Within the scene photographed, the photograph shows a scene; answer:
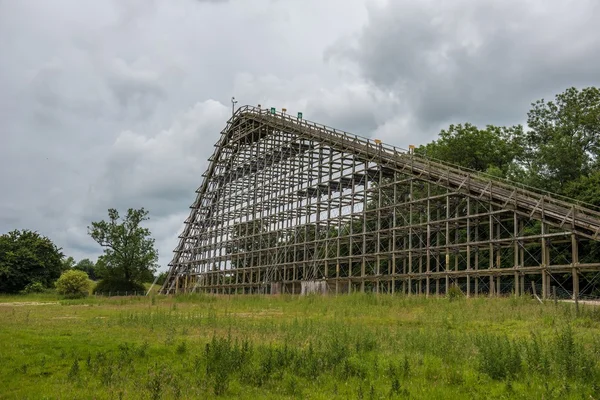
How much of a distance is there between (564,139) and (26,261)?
57.2 meters

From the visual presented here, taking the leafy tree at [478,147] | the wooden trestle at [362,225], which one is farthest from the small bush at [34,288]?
the leafy tree at [478,147]

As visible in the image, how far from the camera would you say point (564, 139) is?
4588 cm

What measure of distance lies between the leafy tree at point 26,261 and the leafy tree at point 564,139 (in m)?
54.2

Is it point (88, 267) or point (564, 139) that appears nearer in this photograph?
point (564, 139)

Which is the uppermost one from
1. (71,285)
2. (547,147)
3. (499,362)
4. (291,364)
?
(547,147)

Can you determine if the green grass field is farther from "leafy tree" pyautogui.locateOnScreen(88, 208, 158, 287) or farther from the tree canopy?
"leafy tree" pyautogui.locateOnScreen(88, 208, 158, 287)

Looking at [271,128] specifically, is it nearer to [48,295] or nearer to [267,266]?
[267,266]

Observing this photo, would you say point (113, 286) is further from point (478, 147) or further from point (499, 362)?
point (499, 362)

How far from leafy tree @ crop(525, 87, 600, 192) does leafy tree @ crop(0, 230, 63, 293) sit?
54174mm

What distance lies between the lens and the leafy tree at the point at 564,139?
147 ft

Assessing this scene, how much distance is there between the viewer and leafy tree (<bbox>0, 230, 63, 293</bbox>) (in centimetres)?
6325

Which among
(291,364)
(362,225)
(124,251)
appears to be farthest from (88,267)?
(291,364)

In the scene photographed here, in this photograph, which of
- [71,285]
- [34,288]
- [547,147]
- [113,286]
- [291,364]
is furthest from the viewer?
[113,286]

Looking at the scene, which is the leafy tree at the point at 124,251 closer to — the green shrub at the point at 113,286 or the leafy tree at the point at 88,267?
the green shrub at the point at 113,286
